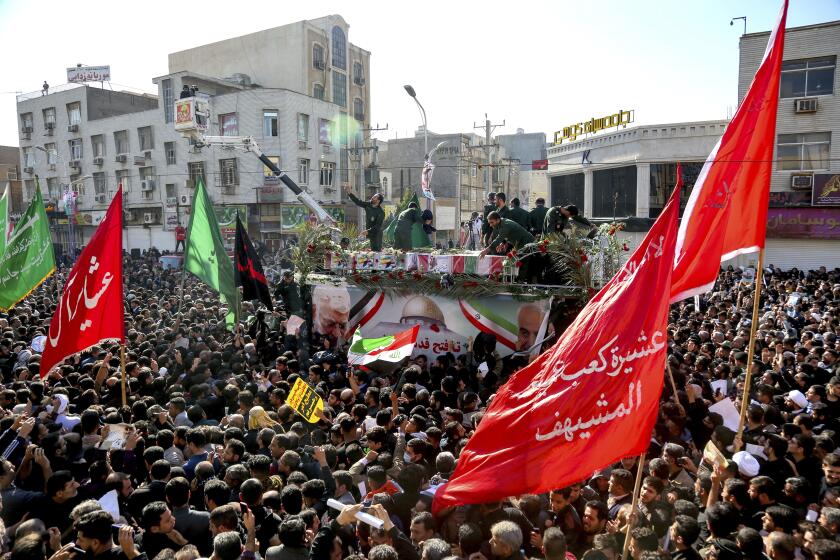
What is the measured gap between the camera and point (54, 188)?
42688 mm

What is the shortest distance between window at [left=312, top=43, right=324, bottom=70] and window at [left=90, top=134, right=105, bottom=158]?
15.2 metres

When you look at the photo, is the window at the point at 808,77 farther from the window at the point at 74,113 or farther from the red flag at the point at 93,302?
the window at the point at 74,113

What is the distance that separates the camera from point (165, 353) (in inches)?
397

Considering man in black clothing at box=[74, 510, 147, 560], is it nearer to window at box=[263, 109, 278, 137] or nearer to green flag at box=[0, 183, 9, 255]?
green flag at box=[0, 183, 9, 255]

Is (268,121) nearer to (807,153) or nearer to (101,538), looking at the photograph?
(807,153)

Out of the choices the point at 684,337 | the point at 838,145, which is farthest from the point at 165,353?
the point at 838,145

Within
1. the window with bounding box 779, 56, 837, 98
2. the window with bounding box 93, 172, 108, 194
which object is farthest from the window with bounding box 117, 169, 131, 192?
the window with bounding box 779, 56, 837, 98

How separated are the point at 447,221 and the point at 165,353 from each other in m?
31.7

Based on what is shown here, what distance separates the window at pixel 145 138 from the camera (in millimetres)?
37000

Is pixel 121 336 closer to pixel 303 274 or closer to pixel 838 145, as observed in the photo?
pixel 303 274

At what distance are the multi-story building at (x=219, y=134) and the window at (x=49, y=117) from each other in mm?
93

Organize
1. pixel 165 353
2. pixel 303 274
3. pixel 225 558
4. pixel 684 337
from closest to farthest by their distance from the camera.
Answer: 1. pixel 225 558
2. pixel 165 353
3. pixel 684 337
4. pixel 303 274

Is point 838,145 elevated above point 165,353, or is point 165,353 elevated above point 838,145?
point 838,145

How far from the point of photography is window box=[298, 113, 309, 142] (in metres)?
33.6
